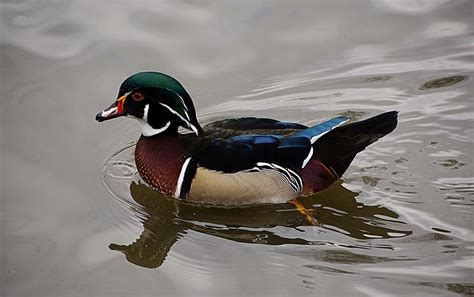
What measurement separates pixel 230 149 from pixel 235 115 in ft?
3.55

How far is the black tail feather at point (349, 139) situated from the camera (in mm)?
5734

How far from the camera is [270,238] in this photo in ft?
17.6

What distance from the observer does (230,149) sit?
554 cm

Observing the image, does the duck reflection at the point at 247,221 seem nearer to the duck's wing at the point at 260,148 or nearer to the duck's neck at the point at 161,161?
the duck's neck at the point at 161,161

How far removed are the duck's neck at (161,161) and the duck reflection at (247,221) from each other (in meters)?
0.12

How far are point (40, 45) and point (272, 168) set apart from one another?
9.01ft

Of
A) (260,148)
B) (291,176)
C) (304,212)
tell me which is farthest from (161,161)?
(304,212)

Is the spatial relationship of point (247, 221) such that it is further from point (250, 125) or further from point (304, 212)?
point (250, 125)

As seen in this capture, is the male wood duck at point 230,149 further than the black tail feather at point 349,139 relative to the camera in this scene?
No

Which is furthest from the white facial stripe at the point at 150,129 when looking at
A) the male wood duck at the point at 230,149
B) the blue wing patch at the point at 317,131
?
the blue wing patch at the point at 317,131

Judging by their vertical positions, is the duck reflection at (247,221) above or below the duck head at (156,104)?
below

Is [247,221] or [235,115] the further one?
[235,115]

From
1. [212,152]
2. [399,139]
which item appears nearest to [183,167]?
[212,152]

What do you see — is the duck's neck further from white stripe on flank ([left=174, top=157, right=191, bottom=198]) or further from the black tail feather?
the black tail feather
